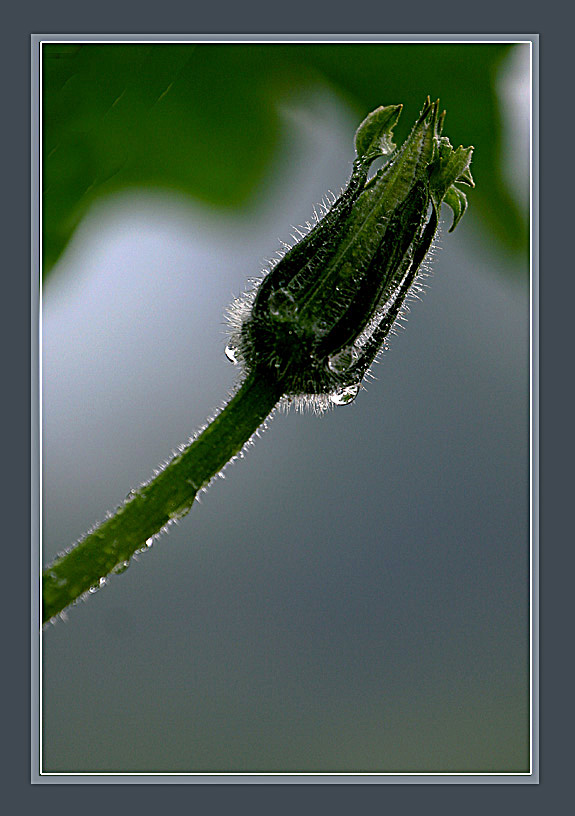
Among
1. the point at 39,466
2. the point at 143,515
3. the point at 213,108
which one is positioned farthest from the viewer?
the point at 213,108

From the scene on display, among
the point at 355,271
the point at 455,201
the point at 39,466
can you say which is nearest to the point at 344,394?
the point at 355,271

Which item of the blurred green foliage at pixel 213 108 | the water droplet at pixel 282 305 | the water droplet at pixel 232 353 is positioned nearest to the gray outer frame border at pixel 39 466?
→ the blurred green foliage at pixel 213 108

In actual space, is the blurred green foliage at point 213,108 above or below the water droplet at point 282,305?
above

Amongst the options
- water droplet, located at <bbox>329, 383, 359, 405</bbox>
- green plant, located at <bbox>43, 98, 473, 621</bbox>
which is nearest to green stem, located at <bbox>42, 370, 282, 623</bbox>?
green plant, located at <bbox>43, 98, 473, 621</bbox>

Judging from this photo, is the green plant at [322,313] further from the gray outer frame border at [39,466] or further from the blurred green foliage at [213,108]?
the blurred green foliage at [213,108]

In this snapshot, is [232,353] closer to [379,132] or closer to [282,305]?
[282,305]

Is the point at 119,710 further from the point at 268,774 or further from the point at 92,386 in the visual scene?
the point at 92,386

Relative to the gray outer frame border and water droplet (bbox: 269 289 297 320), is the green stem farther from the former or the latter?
the gray outer frame border
